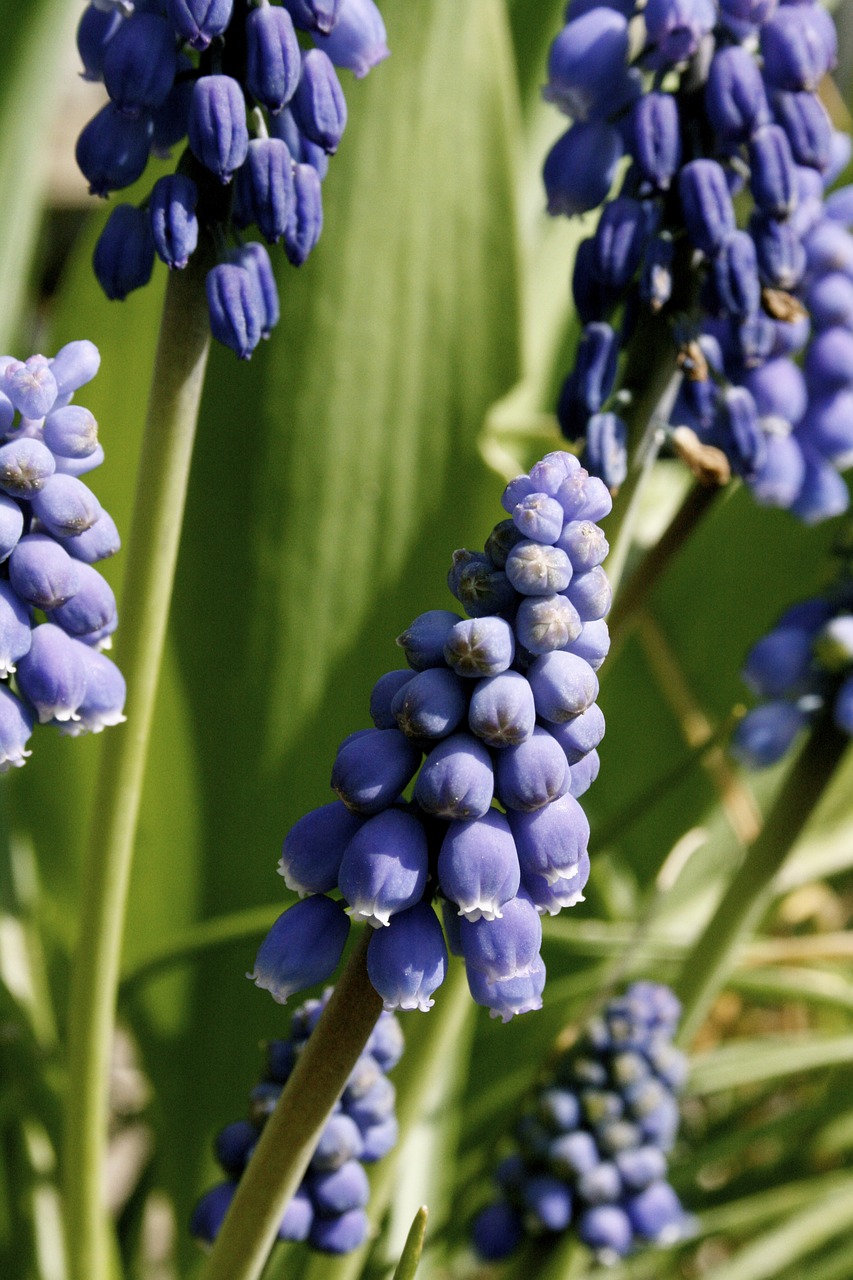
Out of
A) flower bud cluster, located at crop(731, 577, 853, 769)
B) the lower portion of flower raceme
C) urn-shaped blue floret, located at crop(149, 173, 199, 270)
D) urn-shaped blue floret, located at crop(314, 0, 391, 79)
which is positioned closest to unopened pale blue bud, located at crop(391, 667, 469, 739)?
the lower portion of flower raceme

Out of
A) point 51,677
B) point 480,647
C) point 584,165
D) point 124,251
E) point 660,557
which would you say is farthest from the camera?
point 660,557

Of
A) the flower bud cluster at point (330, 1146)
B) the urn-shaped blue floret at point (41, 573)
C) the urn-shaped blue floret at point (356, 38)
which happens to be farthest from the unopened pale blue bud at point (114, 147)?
the flower bud cluster at point (330, 1146)

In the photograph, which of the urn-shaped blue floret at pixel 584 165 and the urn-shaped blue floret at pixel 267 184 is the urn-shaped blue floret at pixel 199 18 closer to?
the urn-shaped blue floret at pixel 267 184

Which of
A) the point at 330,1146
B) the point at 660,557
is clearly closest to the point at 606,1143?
the point at 330,1146

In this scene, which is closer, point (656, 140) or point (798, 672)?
point (656, 140)

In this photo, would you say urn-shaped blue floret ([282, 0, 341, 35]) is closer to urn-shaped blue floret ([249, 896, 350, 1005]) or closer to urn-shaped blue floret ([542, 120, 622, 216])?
urn-shaped blue floret ([542, 120, 622, 216])

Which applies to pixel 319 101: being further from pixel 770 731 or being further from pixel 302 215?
pixel 770 731
